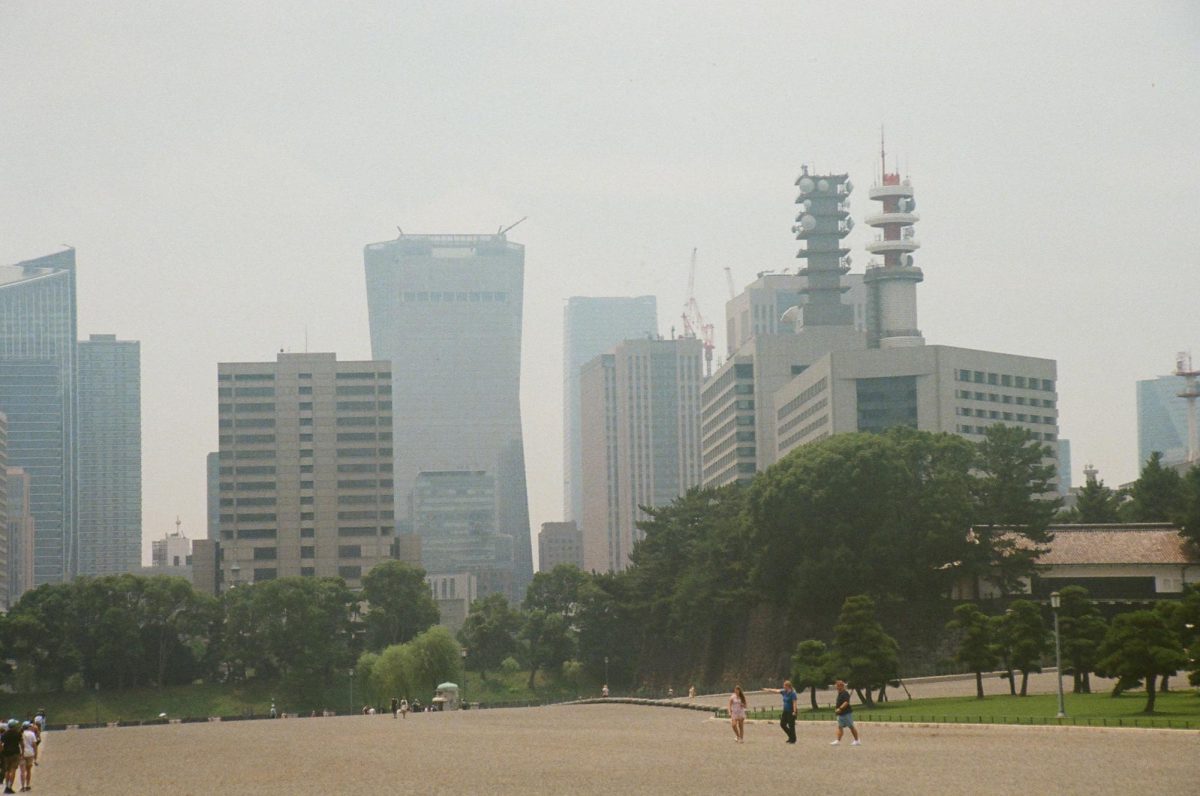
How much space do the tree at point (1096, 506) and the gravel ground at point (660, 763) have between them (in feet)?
229

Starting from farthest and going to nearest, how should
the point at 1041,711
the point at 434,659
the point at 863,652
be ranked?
the point at 434,659
the point at 863,652
the point at 1041,711

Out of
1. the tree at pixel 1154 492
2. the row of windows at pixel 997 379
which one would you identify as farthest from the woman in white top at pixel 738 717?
the row of windows at pixel 997 379

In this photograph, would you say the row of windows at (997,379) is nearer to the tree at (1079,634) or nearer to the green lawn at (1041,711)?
the green lawn at (1041,711)

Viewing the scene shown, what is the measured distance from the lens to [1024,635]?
7219 cm

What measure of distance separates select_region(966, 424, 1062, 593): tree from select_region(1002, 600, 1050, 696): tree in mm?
35124

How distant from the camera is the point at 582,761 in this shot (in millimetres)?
48656

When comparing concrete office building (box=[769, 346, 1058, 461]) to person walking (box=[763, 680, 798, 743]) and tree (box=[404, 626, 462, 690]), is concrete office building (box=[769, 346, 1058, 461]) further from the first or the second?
person walking (box=[763, 680, 798, 743])

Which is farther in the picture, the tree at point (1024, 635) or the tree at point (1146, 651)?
the tree at point (1024, 635)

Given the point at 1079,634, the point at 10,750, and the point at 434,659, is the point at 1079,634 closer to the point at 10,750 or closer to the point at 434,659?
the point at 10,750

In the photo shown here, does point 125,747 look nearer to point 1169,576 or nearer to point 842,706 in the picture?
point 842,706

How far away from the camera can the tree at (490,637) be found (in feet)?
588

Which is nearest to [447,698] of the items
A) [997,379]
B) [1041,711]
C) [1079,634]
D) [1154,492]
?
[1154,492]

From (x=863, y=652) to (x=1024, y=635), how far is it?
7.14m

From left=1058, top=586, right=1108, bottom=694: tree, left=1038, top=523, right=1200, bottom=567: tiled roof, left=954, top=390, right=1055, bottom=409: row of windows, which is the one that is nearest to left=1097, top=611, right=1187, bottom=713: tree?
left=1058, top=586, right=1108, bottom=694: tree
